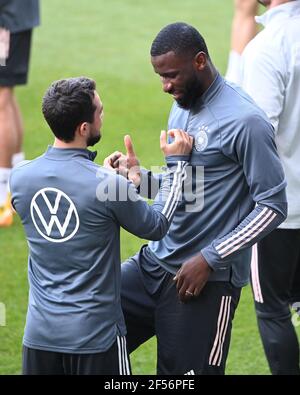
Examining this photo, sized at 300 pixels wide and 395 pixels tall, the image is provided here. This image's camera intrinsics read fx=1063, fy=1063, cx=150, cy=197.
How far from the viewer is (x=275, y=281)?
16.0ft

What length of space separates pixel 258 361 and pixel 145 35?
24.9ft

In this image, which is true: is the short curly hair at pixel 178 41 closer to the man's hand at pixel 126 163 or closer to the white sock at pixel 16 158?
the man's hand at pixel 126 163

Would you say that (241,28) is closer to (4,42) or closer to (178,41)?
(4,42)

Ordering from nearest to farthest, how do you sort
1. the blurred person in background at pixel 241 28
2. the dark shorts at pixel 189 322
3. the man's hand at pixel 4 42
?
the dark shorts at pixel 189 322 → the man's hand at pixel 4 42 → the blurred person in background at pixel 241 28

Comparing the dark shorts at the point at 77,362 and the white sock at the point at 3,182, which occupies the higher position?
the dark shorts at the point at 77,362

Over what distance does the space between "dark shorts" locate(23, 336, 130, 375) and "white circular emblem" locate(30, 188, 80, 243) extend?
0.44 metres

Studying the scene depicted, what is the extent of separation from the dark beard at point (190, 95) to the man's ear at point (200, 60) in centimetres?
5

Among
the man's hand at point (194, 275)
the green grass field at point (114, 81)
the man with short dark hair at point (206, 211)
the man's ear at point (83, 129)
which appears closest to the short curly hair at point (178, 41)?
the man with short dark hair at point (206, 211)

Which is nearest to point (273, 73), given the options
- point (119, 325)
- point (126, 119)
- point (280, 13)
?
point (280, 13)

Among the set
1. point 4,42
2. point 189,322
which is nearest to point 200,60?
point 189,322

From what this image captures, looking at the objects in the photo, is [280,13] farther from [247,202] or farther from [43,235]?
[43,235]

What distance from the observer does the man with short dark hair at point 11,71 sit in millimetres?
7312

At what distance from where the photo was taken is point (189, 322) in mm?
4211

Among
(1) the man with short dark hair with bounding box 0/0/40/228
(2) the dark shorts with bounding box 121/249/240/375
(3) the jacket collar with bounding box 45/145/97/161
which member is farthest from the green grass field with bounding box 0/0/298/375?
(3) the jacket collar with bounding box 45/145/97/161
